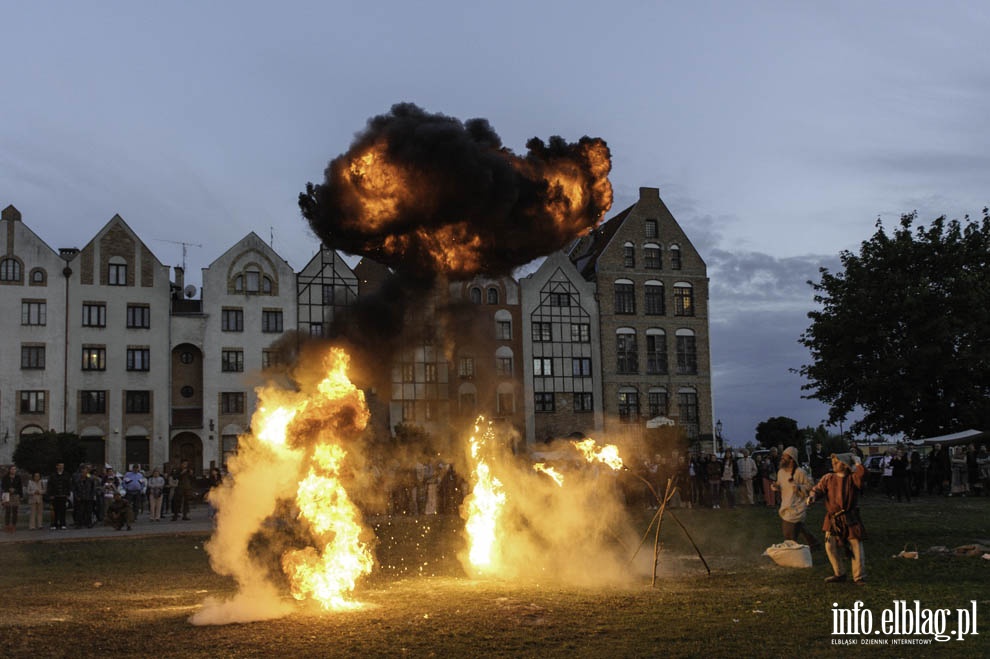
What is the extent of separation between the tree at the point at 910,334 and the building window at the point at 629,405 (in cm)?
1612

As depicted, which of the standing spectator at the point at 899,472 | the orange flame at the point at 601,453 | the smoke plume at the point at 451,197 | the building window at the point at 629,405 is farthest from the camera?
the building window at the point at 629,405

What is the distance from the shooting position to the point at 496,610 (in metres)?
12.2

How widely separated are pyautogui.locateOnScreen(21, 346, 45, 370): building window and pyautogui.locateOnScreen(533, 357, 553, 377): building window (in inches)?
1206

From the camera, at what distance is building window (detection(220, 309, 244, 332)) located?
5588 centimetres

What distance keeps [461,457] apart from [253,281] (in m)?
26.0

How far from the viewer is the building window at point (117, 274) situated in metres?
54.1

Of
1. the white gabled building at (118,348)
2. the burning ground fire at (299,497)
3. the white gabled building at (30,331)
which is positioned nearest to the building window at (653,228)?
the white gabled building at (118,348)

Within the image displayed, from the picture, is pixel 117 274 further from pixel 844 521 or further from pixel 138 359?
pixel 844 521

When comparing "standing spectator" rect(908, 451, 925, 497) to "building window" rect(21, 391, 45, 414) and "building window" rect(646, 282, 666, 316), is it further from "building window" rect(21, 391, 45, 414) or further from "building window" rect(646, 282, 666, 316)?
"building window" rect(21, 391, 45, 414)

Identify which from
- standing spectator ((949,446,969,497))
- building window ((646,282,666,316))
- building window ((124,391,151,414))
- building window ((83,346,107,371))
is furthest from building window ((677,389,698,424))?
building window ((83,346,107,371))

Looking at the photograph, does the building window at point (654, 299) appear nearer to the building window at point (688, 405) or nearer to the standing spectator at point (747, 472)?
the building window at point (688, 405)

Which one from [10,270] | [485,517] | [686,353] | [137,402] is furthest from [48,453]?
[686,353]

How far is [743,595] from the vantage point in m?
13.0

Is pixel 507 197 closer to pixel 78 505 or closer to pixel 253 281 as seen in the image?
pixel 78 505
